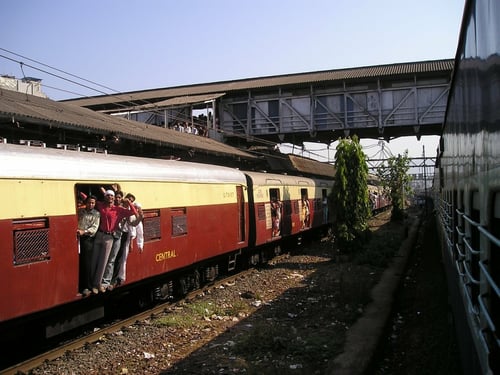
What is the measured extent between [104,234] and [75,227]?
70cm

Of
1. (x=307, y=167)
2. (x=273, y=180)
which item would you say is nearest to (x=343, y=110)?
(x=307, y=167)

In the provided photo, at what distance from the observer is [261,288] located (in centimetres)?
1168

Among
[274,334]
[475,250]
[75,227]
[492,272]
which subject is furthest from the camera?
[274,334]

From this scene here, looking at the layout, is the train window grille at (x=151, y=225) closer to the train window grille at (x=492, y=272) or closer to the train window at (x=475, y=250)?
the train window at (x=475, y=250)

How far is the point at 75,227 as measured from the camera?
6.81 meters

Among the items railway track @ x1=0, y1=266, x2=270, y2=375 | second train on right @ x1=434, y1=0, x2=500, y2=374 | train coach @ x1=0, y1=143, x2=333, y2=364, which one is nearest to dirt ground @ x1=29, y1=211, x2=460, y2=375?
railway track @ x1=0, y1=266, x2=270, y2=375

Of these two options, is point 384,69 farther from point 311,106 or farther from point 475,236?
point 475,236

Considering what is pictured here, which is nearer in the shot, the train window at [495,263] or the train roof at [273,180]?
the train window at [495,263]

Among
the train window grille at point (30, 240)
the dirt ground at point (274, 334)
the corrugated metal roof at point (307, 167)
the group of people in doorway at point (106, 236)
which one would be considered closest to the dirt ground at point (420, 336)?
the dirt ground at point (274, 334)

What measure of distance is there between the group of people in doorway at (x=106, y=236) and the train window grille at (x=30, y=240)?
705 mm

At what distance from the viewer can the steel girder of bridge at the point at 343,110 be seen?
29422mm

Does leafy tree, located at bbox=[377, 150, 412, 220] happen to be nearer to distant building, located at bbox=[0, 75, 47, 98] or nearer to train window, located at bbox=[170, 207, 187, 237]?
distant building, located at bbox=[0, 75, 47, 98]

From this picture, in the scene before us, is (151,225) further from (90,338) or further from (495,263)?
(495,263)

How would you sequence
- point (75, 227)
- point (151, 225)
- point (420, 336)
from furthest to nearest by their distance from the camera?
point (151, 225) → point (420, 336) → point (75, 227)
